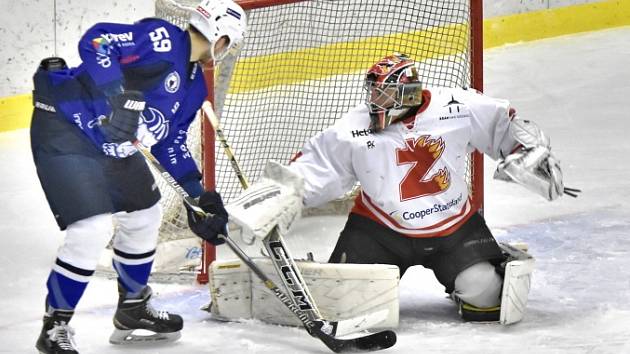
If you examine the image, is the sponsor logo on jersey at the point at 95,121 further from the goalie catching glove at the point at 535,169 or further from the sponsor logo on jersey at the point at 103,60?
the goalie catching glove at the point at 535,169

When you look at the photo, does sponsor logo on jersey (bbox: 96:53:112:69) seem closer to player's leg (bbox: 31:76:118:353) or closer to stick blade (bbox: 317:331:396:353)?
player's leg (bbox: 31:76:118:353)

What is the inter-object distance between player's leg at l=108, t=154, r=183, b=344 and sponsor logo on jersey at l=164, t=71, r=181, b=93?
25 cm

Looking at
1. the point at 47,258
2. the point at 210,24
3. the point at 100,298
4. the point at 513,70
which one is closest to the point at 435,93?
the point at 210,24

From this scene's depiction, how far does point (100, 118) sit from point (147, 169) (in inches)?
11.3

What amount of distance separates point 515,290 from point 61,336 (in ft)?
4.20

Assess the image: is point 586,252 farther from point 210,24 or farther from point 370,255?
point 210,24

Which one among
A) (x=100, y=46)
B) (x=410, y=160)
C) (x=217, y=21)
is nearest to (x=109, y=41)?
(x=100, y=46)

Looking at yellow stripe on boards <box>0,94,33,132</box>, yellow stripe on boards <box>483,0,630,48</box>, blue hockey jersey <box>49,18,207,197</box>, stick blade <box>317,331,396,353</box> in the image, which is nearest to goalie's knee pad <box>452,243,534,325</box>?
stick blade <box>317,331,396,353</box>

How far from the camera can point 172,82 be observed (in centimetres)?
405

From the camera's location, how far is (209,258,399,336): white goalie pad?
429cm

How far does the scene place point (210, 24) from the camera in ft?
13.2

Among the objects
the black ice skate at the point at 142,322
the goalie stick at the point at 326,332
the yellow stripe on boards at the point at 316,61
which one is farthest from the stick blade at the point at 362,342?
the yellow stripe on boards at the point at 316,61

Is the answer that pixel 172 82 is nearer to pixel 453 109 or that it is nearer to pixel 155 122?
pixel 155 122

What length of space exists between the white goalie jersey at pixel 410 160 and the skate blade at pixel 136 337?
55 cm
